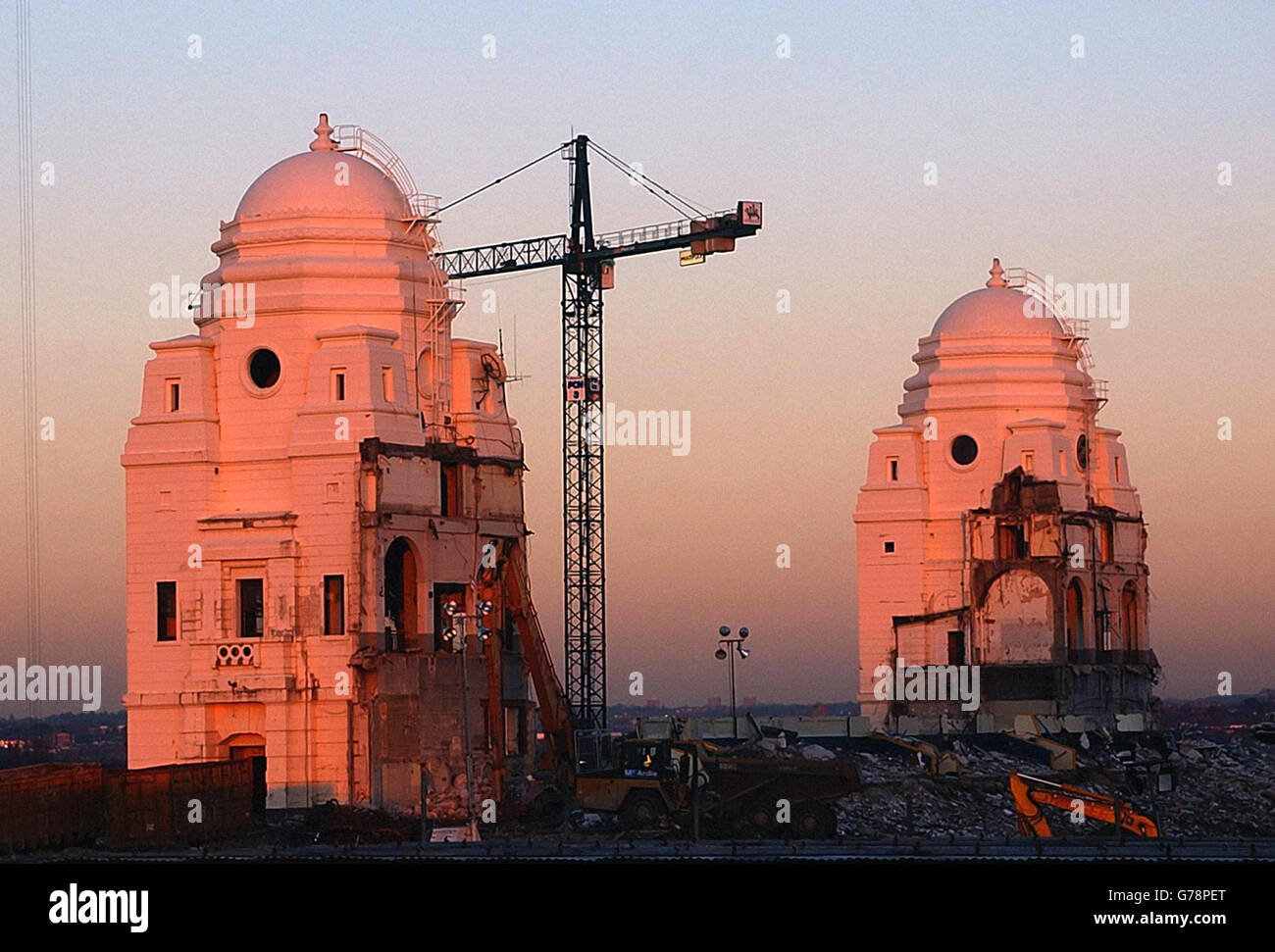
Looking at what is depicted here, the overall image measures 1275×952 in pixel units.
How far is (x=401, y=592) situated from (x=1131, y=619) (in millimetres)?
42246

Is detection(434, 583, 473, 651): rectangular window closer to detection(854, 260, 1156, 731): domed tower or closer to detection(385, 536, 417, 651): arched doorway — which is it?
detection(385, 536, 417, 651): arched doorway

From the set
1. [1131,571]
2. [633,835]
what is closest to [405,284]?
[633,835]

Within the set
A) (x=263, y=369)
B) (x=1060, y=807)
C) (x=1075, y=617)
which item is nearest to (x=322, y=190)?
(x=263, y=369)

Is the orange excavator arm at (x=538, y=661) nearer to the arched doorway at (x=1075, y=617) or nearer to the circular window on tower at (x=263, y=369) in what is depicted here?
the circular window on tower at (x=263, y=369)

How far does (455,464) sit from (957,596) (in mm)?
31673

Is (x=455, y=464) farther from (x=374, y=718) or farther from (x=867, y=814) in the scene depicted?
(x=867, y=814)

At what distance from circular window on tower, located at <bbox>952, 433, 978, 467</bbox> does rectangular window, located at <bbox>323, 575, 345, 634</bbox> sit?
38.9 m

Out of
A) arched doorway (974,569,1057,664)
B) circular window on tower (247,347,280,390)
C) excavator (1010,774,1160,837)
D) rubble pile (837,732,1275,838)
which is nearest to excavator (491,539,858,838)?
rubble pile (837,732,1275,838)

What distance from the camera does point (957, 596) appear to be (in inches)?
5059

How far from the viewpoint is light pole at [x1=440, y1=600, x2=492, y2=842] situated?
94.6 meters

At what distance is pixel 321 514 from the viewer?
328 ft

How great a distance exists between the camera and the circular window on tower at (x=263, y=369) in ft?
339

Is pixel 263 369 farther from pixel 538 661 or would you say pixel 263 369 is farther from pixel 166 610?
pixel 538 661
